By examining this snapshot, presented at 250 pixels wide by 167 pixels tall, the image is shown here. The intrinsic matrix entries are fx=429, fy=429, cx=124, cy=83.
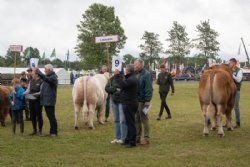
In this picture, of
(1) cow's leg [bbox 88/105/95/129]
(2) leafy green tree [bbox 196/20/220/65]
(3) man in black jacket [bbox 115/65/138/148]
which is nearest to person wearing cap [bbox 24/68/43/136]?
(1) cow's leg [bbox 88/105/95/129]

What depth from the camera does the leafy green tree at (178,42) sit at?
77.2 metres

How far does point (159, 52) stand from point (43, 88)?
75582mm

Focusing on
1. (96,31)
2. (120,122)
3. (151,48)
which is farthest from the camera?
(151,48)

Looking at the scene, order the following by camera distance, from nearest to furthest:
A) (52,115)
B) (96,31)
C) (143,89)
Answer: (143,89) → (52,115) → (96,31)

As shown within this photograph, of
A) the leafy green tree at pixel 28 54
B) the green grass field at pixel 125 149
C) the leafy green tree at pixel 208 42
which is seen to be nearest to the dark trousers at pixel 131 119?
the green grass field at pixel 125 149

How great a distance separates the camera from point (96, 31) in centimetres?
6731

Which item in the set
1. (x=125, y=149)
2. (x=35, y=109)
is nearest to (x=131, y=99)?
(x=125, y=149)

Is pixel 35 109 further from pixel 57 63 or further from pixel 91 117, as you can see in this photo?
pixel 57 63

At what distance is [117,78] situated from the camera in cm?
1065

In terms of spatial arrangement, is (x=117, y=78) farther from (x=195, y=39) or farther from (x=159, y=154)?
(x=195, y=39)

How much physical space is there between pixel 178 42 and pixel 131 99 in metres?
68.8

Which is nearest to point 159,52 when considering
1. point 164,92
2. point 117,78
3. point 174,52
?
point 174,52

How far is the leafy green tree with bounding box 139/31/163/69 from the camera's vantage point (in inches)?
3378

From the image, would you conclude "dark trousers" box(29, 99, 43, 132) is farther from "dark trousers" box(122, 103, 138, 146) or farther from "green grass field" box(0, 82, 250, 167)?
"dark trousers" box(122, 103, 138, 146)
